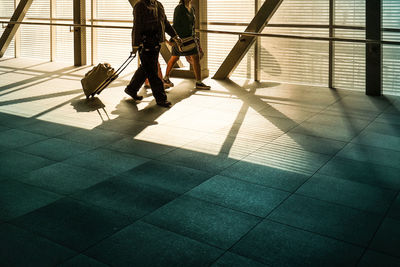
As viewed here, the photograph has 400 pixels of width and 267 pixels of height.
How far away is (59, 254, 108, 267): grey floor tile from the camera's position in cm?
331

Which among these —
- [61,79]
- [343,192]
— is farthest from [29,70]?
[343,192]

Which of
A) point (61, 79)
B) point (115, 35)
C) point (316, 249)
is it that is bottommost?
point (316, 249)

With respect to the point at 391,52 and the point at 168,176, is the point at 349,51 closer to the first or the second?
the point at 391,52

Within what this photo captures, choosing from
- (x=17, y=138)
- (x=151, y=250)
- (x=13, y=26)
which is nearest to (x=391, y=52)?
(x=17, y=138)

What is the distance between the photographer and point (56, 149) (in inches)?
235

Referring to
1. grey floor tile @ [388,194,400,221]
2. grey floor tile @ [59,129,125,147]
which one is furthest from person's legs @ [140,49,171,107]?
grey floor tile @ [388,194,400,221]

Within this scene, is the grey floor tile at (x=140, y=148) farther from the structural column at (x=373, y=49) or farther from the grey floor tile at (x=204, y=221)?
the structural column at (x=373, y=49)

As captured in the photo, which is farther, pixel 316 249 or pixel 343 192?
pixel 343 192

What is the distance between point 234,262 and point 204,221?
2.28 feet

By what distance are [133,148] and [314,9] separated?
19.1 ft

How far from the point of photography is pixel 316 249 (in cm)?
357

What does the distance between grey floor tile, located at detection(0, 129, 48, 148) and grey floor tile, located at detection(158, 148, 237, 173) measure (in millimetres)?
1779

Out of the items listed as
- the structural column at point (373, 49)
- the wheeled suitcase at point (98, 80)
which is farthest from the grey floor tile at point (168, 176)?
the structural column at point (373, 49)

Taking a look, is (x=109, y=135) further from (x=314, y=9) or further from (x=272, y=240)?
(x=314, y=9)
